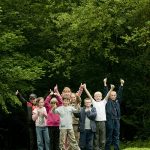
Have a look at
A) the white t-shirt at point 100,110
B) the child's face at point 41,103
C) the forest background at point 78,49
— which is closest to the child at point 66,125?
the child's face at point 41,103

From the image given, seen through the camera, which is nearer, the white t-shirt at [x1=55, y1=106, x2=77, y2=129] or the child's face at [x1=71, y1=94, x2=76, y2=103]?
the white t-shirt at [x1=55, y1=106, x2=77, y2=129]

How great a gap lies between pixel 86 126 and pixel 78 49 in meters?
9.26

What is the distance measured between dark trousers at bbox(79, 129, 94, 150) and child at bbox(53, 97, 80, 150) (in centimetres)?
53

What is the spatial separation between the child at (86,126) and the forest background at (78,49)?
6192 millimetres

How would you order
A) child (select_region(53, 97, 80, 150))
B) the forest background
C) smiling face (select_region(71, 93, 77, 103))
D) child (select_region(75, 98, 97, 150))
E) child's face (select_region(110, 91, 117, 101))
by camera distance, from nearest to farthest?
child (select_region(53, 97, 80, 150)) → child (select_region(75, 98, 97, 150)) → smiling face (select_region(71, 93, 77, 103)) → child's face (select_region(110, 91, 117, 101)) → the forest background

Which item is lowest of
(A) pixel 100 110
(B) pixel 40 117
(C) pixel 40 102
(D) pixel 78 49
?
(B) pixel 40 117

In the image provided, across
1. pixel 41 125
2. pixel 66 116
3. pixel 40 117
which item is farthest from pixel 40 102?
pixel 66 116

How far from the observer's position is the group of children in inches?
599

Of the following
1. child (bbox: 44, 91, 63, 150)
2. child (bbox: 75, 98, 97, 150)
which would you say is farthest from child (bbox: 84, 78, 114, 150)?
child (bbox: 44, 91, 63, 150)

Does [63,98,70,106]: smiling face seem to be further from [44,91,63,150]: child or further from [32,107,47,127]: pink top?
[32,107,47,127]: pink top

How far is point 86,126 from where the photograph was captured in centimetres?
1556

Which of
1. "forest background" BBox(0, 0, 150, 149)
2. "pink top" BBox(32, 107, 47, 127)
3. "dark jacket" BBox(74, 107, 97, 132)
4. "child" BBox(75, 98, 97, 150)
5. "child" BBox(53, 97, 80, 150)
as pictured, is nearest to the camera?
"child" BBox(53, 97, 80, 150)

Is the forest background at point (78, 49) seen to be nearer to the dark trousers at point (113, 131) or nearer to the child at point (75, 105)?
the dark trousers at point (113, 131)

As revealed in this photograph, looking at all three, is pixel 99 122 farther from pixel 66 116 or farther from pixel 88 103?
pixel 66 116
